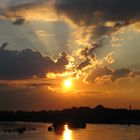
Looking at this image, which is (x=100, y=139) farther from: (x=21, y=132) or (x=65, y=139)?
(x=21, y=132)

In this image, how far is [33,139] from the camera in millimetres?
159000

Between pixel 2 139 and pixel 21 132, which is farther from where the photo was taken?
pixel 21 132

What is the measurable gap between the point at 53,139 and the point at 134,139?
2827cm

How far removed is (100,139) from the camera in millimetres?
157375

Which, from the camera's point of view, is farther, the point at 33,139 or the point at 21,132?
the point at 21,132

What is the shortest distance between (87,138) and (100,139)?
5545 mm

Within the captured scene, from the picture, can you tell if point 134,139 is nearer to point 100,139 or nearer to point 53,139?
point 100,139

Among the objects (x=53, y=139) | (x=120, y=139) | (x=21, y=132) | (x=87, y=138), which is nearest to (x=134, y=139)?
(x=120, y=139)

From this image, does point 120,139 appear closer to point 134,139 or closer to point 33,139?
point 134,139

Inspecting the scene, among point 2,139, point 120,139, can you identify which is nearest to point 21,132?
point 2,139

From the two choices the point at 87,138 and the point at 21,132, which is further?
Answer: the point at 21,132

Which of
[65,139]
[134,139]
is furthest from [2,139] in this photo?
[134,139]

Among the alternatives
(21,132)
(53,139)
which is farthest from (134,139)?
(21,132)

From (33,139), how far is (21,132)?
134 ft
